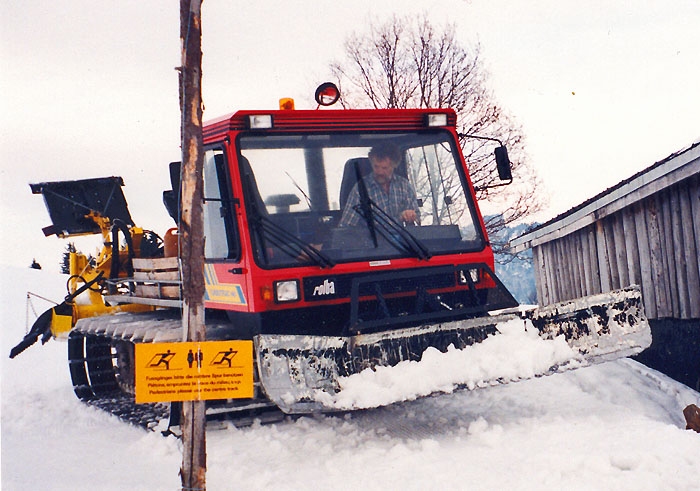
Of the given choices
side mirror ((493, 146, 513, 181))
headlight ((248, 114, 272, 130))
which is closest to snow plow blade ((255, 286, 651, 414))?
side mirror ((493, 146, 513, 181))

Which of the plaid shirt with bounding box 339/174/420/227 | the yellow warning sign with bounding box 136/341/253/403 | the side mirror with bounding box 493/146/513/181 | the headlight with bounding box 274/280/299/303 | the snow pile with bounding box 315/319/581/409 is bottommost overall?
the snow pile with bounding box 315/319/581/409

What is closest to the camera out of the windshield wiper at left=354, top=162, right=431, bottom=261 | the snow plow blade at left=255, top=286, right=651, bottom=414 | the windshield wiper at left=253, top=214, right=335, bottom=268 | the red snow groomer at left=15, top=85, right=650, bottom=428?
the snow plow blade at left=255, top=286, right=651, bottom=414

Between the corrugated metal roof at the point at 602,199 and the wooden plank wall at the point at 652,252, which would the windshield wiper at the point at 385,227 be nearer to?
the corrugated metal roof at the point at 602,199

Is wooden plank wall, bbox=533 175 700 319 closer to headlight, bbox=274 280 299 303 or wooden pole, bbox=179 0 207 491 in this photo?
headlight, bbox=274 280 299 303

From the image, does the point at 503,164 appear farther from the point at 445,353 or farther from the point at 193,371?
the point at 193,371

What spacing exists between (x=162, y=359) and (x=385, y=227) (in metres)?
2.52

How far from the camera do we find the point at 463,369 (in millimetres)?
4688

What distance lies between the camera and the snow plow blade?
4355 millimetres

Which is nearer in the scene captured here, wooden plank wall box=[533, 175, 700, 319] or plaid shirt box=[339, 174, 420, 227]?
plaid shirt box=[339, 174, 420, 227]

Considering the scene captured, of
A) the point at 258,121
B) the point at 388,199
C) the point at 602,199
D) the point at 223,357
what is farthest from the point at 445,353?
the point at 602,199

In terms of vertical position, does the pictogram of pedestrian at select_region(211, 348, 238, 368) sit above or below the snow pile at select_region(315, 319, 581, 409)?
above

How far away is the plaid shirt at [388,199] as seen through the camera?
213 inches

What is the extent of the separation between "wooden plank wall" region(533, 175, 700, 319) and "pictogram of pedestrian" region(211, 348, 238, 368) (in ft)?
17.4

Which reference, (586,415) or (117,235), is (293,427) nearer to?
(586,415)
